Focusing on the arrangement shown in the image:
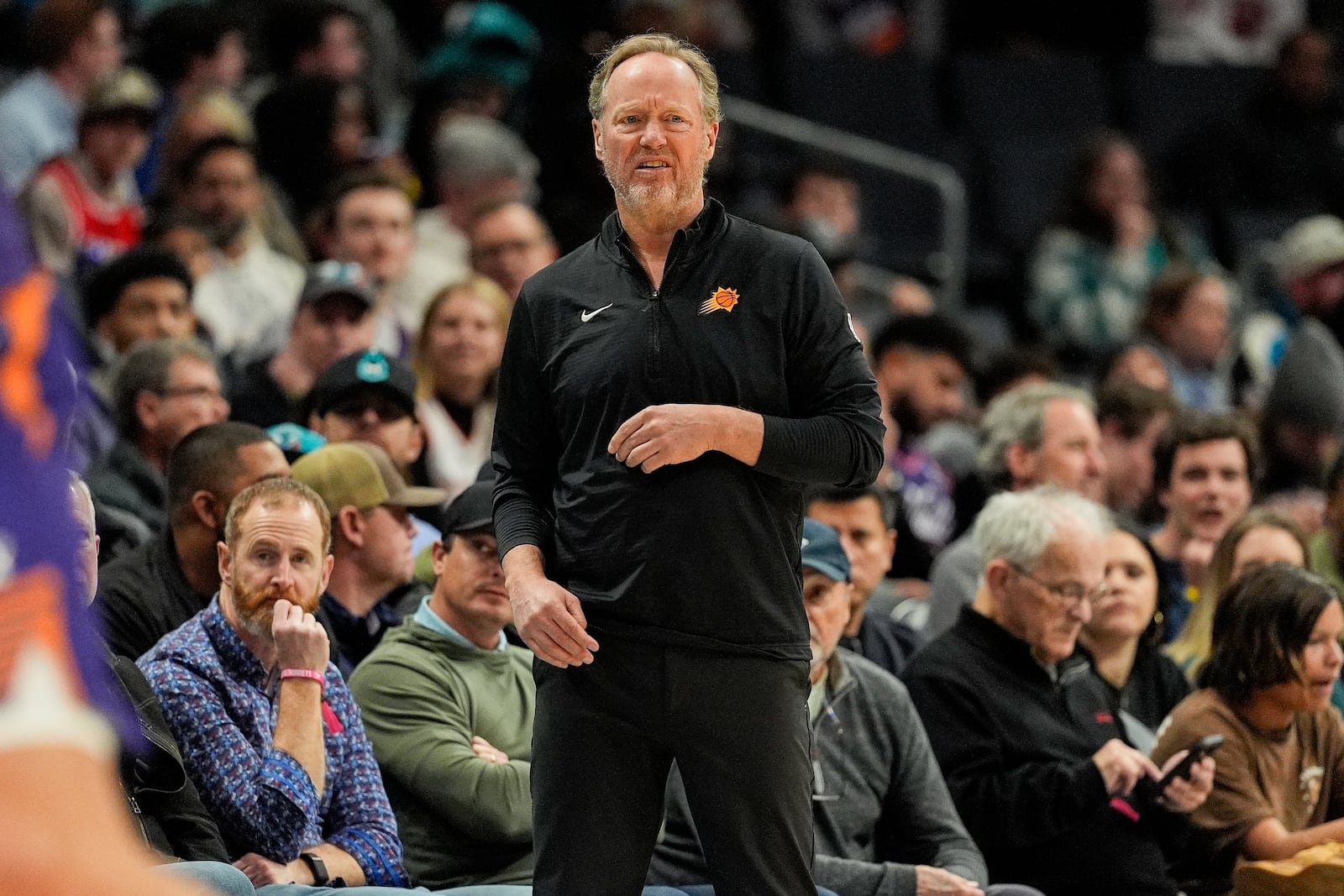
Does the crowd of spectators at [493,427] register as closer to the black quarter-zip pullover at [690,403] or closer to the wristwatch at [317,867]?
the wristwatch at [317,867]

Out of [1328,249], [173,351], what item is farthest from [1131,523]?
[1328,249]

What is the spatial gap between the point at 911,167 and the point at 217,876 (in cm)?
676

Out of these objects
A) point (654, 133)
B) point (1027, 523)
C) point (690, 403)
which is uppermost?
point (654, 133)

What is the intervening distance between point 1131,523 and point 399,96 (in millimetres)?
5265

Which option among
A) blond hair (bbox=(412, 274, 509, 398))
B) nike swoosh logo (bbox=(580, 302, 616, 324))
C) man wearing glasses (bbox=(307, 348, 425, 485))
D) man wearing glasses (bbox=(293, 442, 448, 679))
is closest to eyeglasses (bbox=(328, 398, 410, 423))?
man wearing glasses (bbox=(307, 348, 425, 485))

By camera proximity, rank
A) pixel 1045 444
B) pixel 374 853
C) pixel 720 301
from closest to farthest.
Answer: pixel 720 301
pixel 374 853
pixel 1045 444

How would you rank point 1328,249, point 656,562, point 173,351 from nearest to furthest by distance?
point 656,562
point 173,351
point 1328,249

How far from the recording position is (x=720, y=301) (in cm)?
312

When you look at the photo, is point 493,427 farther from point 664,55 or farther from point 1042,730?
point 1042,730

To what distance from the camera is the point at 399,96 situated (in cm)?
978

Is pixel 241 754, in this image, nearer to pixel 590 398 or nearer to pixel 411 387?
pixel 590 398

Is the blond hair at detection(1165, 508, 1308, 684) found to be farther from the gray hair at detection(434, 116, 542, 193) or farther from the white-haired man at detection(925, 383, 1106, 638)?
the gray hair at detection(434, 116, 542, 193)

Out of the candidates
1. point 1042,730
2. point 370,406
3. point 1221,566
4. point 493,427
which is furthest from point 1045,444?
point 493,427

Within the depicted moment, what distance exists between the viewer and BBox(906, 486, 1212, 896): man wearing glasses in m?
4.50
